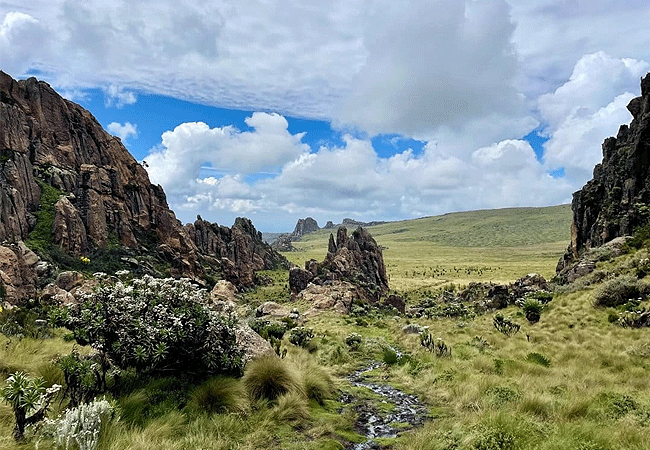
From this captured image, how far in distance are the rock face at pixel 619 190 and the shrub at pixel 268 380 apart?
4456cm

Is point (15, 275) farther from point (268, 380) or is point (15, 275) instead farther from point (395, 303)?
point (395, 303)

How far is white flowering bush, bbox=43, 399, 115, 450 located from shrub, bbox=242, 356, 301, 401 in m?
4.13

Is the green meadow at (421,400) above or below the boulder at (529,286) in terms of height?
above

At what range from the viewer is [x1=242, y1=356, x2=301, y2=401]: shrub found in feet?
35.9

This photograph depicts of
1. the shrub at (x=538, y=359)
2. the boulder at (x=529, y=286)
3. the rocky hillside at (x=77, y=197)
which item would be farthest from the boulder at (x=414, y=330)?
the rocky hillside at (x=77, y=197)

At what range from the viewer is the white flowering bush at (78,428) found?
6840mm

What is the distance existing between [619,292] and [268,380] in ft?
86.3

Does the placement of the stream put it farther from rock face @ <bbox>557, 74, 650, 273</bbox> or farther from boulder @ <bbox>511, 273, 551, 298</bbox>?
rock face @ <bbox>557, 74, 650, 273</bbox>

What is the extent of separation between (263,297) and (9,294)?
162 feet

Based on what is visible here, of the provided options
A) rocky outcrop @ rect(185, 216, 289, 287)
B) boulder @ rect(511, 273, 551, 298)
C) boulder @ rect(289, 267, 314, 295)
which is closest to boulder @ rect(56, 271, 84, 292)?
boulder @ rect(289, 267, 314, 295)

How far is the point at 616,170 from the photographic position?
5191 centimetres

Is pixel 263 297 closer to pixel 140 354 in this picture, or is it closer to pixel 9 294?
pixel 9 294

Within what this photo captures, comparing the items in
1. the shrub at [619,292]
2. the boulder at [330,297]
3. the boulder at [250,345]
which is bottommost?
the boulder at [330,297]

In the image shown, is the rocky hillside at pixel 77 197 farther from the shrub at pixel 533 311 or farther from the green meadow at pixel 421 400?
the shrub at pixel 533 311
